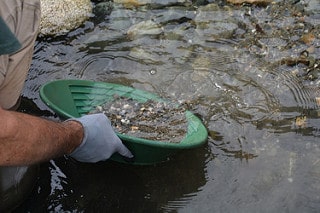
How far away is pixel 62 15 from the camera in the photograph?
4336mm

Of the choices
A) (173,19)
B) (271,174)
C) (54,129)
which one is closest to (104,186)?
(54,129)

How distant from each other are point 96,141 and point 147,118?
2.23 ft

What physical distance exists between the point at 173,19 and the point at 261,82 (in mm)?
1185

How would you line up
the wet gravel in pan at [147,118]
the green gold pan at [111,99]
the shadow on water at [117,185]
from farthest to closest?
the wet gravel in pan at [147,118], the shadow on water at [117,185], the green gold pan at [111,99]

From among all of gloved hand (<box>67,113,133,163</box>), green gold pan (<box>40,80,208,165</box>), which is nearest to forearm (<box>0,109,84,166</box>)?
gloved hand (<box>67,113,133,163</box>)

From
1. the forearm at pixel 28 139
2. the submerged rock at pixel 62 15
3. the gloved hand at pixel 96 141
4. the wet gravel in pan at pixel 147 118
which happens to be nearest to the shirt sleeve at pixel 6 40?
the forearm at pixel 28 139

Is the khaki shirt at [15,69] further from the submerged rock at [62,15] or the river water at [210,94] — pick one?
the submerged rock at [62,15]

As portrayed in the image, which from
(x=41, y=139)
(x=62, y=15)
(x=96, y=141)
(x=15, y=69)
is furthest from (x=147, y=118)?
(x=62, y=15)

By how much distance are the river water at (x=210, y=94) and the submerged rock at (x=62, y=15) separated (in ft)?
0.28

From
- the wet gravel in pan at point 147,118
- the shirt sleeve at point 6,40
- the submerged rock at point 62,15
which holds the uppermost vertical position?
the shirt sleeve at point 6,40

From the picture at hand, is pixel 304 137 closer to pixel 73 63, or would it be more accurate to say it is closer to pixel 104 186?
pixel 104 186

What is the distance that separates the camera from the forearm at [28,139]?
1988mm

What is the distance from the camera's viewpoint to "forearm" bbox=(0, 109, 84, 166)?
1988 millimetres

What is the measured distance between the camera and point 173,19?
4.34 metres
